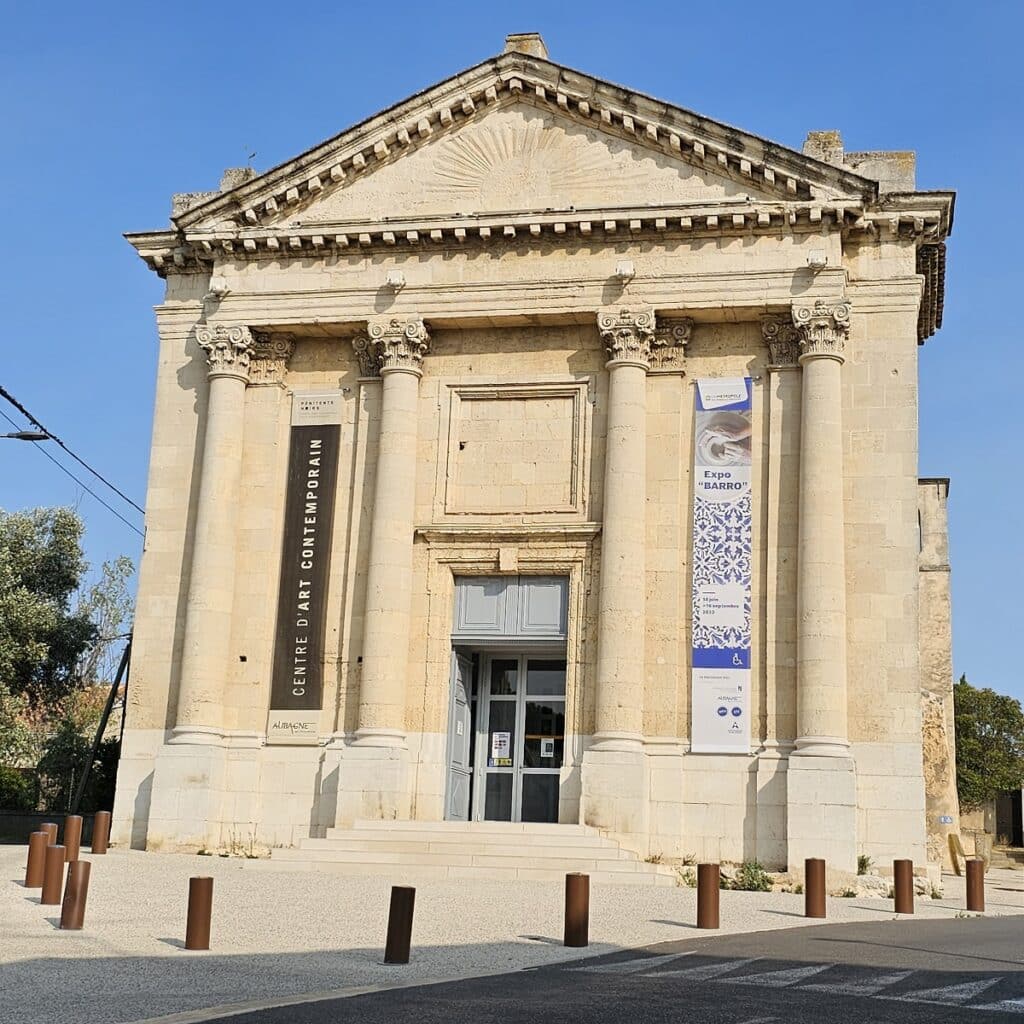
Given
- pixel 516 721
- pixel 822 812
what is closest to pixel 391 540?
pixel 516 721

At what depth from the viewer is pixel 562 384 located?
1037 inches

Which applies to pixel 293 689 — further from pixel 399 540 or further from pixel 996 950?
pixel 996 950

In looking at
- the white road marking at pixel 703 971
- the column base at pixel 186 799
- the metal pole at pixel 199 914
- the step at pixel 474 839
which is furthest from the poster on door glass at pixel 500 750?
the white road marking at pixel 703 971

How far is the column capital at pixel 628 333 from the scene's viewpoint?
83.5 feet

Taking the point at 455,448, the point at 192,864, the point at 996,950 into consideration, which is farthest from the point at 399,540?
the point at 996,950

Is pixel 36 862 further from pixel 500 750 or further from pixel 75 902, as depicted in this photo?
pixel 500 750

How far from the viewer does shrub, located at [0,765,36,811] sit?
3584 cm

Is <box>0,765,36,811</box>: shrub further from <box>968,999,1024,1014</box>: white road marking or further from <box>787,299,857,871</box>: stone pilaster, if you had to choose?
<box>968,999,1024,1014</box>: white road marking

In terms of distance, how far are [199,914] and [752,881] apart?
11.5m

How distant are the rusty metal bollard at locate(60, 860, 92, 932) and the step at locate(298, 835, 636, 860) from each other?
9.07m

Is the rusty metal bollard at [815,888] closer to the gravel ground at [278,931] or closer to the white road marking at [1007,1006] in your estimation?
the gravel ground at [278,931]

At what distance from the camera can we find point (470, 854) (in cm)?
2211

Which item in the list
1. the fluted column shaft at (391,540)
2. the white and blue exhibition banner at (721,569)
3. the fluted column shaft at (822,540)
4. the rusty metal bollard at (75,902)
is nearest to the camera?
A: the rusty metal bollard at (75,902)

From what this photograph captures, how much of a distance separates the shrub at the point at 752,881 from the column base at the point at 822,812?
83 centimetres
